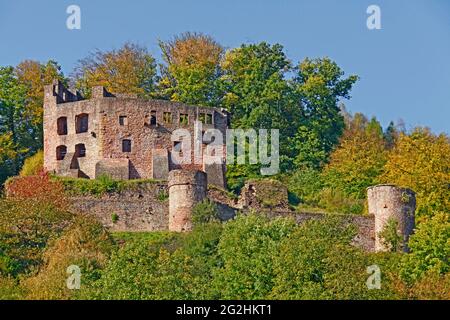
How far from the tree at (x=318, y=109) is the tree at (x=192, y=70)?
156 inches

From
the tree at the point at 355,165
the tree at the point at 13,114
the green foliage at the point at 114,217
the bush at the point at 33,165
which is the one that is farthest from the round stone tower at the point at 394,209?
the tree at the point at 13,114

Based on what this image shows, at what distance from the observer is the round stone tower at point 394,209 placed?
6956 centimetres

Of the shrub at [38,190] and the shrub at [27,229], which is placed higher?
the shrub at [38,190]

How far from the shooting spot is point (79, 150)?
77.0 meters

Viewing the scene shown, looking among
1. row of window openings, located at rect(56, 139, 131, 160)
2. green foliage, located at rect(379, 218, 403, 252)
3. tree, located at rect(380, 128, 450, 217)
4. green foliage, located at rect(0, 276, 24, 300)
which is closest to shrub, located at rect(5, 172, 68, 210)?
row of window openings, located at rect(56, 139, 131, 160)

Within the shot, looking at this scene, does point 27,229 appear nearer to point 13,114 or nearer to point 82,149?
point 82,149

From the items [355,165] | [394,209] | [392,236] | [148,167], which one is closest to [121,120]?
[148,167]

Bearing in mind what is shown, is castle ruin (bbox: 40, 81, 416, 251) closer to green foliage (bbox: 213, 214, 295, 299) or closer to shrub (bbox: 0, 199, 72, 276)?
shrub (bbox: 0, 199, 72, 276)

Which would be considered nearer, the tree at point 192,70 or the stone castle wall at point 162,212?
the stone castle wall at point 162,212

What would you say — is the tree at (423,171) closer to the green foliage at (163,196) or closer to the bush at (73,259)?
the green foliage at (163,196)

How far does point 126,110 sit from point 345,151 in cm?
1026

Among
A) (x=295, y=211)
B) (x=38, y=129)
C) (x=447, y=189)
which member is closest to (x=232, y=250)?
(x=295, y=211)

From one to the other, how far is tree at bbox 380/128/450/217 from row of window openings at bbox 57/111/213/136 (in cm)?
776
